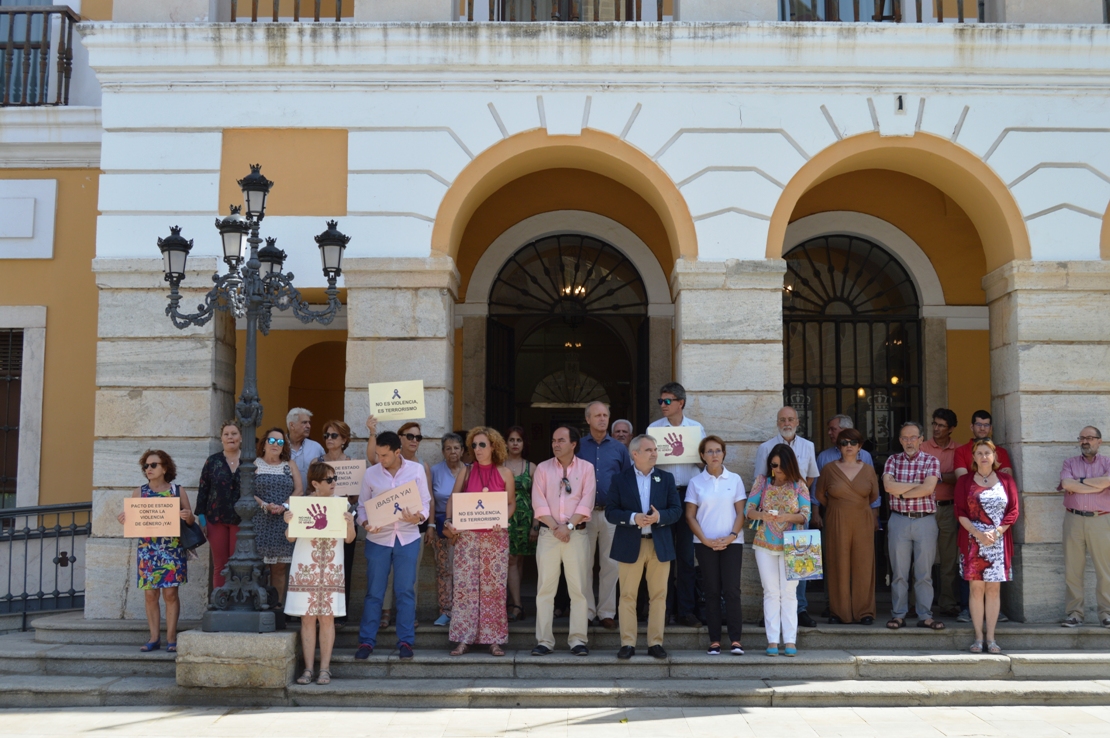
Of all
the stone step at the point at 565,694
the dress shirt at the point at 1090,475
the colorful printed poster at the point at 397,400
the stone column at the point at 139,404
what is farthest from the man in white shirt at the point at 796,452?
the stone column at the point at 139,404

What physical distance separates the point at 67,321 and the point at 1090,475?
398 inches

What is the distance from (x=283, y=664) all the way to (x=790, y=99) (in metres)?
6.40

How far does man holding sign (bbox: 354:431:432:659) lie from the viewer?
7.45 meters

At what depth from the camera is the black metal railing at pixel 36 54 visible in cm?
1097

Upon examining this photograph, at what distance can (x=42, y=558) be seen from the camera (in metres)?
9.47

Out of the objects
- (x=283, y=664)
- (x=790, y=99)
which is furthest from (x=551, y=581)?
(x=790, y=99)

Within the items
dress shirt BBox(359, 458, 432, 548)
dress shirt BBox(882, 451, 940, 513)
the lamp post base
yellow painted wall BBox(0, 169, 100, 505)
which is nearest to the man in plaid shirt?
dress shirt BBox(882, 451, 940, 513)

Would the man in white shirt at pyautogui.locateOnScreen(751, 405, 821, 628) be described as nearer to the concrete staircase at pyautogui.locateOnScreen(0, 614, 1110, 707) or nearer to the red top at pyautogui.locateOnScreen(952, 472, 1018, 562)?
the concrete staircase at pyautogui.locateOnScreen(0, 614, 1110, 707)

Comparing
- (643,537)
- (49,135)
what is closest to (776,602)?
(643,537)

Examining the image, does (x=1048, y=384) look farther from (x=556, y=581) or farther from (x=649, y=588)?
(x=556, y=581)

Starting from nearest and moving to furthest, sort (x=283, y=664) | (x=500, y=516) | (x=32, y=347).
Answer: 1. (x=283, y=664)
2. (x=500, y=516)
3. (x=32, y=347)

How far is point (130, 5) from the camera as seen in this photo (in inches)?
364

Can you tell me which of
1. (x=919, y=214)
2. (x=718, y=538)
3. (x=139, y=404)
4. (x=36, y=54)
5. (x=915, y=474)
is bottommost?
(x=718, y=538)

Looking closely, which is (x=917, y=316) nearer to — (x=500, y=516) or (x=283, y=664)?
(x=500, y=516)
